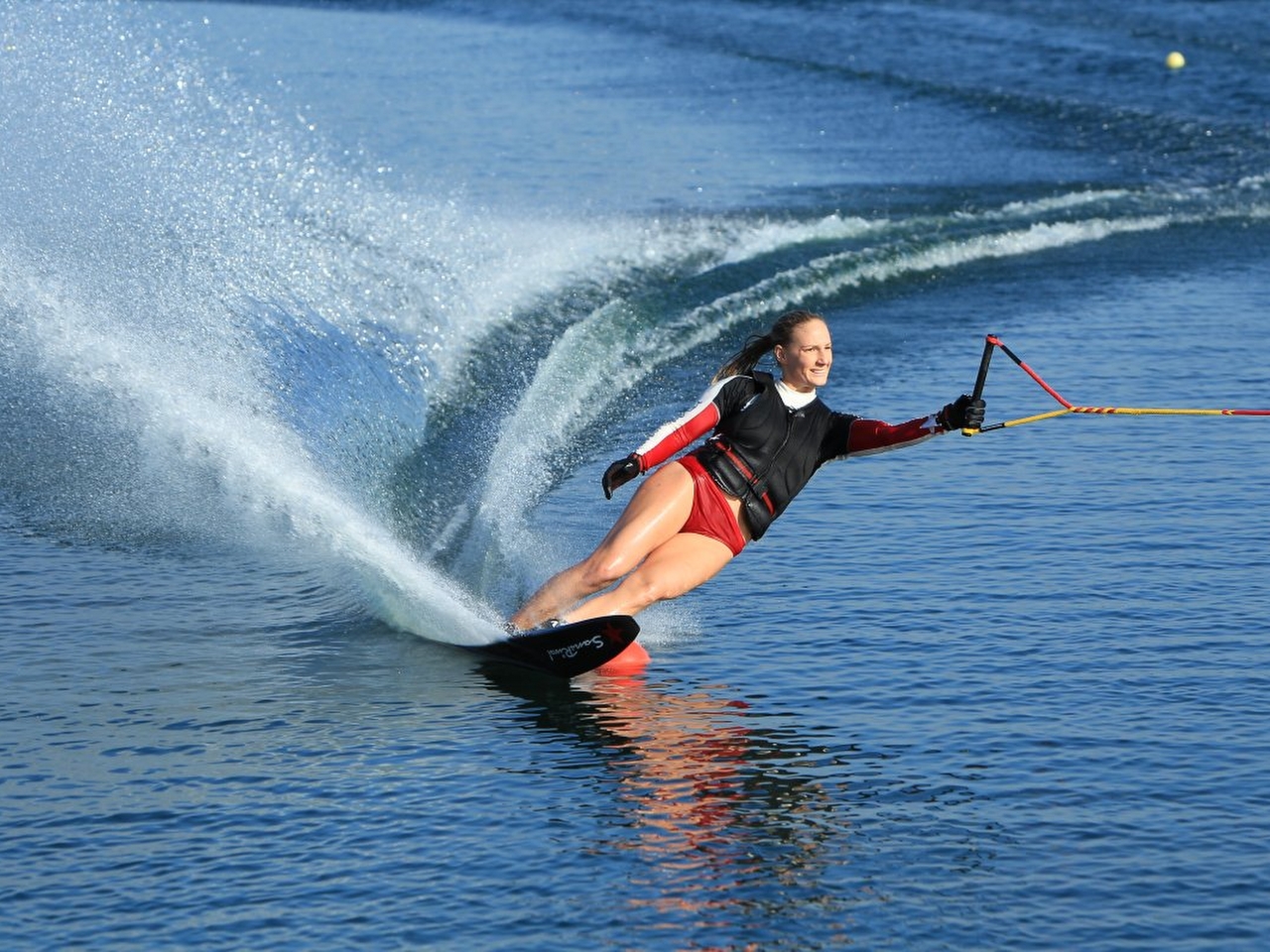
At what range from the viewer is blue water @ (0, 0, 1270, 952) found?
6.19 m

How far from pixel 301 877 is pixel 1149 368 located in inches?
348

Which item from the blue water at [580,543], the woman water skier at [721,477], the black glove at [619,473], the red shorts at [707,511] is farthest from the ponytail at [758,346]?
the blue water at [580,543]

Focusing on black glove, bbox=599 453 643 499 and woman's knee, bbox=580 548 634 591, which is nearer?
black glove, bbox=599 453 643 499

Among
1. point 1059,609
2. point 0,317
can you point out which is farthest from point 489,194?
point 1059,609

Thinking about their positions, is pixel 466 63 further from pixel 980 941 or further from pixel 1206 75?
pixel 980 941

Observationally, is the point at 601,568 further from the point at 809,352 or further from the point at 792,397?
the point at 809,352

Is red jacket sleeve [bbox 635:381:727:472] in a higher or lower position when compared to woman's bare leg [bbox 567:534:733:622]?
higher

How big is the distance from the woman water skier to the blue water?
1.30ft

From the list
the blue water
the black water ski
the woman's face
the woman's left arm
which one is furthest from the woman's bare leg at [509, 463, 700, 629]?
the woman's left arm

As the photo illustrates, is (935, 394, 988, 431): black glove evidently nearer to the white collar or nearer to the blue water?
the white collar

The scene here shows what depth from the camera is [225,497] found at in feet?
34.5

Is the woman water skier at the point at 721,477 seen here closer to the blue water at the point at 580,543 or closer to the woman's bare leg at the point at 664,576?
the woman's bare leg at the point at 664,576

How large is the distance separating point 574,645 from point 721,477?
40.3 inches

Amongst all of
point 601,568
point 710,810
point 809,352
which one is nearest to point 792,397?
point 809,352
